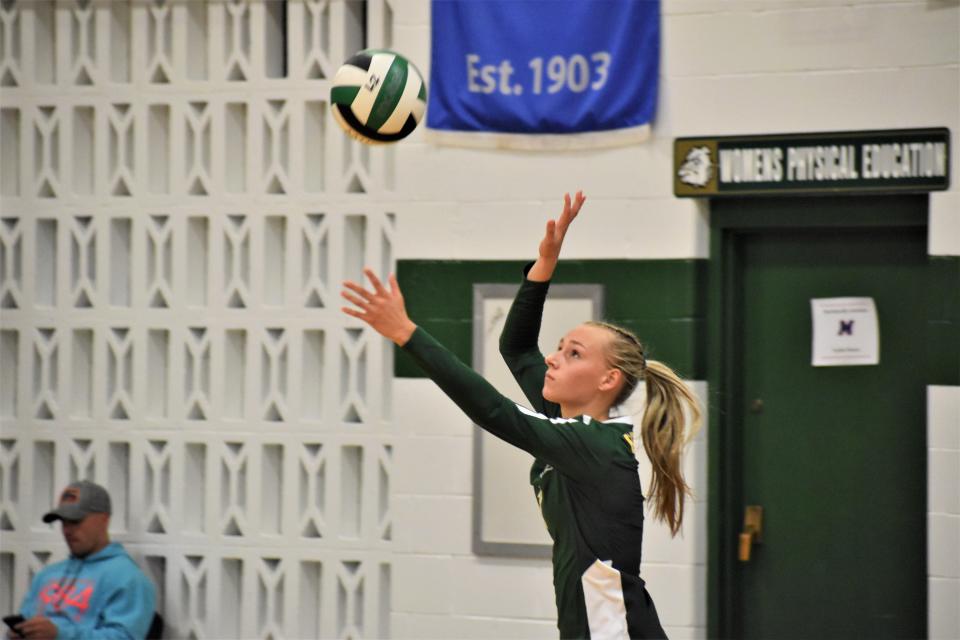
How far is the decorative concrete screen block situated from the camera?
19.5 ft

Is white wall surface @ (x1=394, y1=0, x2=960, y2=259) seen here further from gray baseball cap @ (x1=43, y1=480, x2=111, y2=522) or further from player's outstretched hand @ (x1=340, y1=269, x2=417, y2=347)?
player's outstretched hand @ (x1=340, y1=269, x2=417, y2=347)

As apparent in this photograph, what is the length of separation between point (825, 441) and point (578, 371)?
210cm

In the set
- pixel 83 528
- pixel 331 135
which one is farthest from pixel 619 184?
pixel 83 528

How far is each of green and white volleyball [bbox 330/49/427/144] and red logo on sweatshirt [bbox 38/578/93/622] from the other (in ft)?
8.36

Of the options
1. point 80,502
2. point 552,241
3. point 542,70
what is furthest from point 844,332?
point 80,502

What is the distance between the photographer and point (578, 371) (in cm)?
380

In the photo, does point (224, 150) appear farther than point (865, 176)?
Yes

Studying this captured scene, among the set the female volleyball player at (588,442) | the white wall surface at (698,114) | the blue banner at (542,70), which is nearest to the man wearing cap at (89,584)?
the white wall surface at (698,114)

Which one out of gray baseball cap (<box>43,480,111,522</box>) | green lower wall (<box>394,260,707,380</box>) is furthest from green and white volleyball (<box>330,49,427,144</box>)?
gray baseball cap (<box>43,480,111,522</box>)

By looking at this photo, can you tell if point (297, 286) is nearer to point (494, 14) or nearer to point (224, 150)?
point (224, 150)

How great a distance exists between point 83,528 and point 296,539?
966 millimetres

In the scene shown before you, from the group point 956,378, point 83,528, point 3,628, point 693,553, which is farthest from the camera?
point 3,628

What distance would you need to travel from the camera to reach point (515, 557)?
566 cm

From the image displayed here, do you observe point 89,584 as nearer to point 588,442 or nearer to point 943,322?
point 588,442
